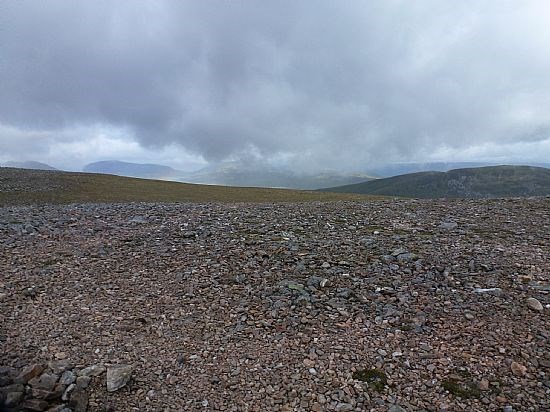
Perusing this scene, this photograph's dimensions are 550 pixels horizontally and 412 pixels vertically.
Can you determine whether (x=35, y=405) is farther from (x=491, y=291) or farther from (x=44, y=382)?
(x=491, y=291)

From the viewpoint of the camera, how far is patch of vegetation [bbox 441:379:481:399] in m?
7.72

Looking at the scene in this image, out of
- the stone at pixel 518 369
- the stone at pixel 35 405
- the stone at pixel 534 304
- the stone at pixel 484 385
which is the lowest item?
the stone at pixel 35 405

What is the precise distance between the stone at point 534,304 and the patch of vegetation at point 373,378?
5.06 meters

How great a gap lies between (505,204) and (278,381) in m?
23.2

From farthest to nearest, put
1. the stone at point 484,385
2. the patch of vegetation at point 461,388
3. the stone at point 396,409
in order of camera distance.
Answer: the stone at point 484,385, the patch of vegetation at point 461,388, the stone at point 396,409

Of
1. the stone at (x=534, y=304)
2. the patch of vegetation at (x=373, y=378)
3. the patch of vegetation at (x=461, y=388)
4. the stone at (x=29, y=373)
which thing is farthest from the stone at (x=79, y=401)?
the stone at (x=534, y=304)

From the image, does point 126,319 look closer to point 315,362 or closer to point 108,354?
point 108,354

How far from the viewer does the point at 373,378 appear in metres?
8.31

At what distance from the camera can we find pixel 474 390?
25.7ft

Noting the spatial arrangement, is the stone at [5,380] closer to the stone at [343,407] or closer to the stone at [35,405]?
the stone at [35,405]

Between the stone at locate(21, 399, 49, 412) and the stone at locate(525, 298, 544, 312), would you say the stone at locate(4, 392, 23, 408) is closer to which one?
the stone at locate(21, 399, 49, 412)

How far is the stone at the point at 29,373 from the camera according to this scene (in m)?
8.40

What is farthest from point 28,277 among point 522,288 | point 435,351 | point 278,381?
point 522,288

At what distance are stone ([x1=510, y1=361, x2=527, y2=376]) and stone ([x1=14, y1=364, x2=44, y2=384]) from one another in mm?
10617
